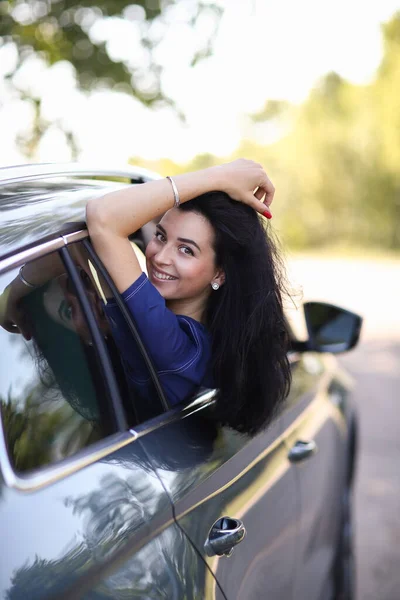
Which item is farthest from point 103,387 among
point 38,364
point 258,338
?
point 258,338

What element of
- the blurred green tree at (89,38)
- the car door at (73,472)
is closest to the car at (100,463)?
the car door at (73,472)

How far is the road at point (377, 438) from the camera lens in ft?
14.1

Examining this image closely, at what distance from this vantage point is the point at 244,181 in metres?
2.46

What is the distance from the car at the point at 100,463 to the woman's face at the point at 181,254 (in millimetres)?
229

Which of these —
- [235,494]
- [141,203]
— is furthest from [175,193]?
[235,494]

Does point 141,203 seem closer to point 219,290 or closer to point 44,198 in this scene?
point 44,198

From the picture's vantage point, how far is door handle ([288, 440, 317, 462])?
8.81ft

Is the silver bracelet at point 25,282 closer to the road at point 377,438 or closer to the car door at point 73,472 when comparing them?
the car door at point 73,472

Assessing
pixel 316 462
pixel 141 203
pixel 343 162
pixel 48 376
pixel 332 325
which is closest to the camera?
pixel 48 376

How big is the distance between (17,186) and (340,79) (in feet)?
134

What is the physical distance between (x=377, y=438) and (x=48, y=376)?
5.50 m

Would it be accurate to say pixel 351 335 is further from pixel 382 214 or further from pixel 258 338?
pixel 382 214

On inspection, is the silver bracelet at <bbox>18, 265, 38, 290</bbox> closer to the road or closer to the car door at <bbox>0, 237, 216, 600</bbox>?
the car door at <bbox>0, 237, 216, 600</bbox>

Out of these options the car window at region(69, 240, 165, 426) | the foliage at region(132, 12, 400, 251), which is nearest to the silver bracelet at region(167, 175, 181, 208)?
the car window at region(69, 240, 165, 426)
